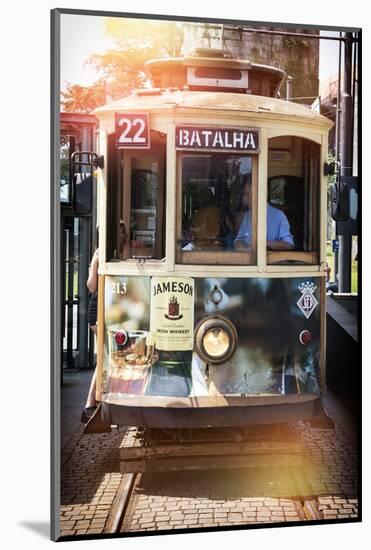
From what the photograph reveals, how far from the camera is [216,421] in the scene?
4320 millimetres

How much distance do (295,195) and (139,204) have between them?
1.00 metres

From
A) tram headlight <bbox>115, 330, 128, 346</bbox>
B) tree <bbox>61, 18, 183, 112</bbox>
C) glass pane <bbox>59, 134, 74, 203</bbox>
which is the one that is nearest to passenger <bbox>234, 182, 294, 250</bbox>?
tram headlight <bbox>115, 330, 128, 346</bbox>

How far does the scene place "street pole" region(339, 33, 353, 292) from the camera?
4586 mm

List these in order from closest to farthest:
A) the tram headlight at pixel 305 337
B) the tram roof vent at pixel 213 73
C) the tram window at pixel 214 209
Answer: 1. the tram window at pixel 214 209
2. the tram roof vent at pixel 213 73
3. the tram headlight at pixel 305 337

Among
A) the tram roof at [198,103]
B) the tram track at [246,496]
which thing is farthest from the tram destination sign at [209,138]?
the tram track at [246,496]

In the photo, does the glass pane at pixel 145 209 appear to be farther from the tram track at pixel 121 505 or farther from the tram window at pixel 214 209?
the tram track at pixel 121 505

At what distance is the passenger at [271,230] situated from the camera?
4320 mm

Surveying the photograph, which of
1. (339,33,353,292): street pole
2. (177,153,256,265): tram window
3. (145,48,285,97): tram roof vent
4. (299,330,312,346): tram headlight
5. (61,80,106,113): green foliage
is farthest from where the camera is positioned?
(339,33,353,292): street pole

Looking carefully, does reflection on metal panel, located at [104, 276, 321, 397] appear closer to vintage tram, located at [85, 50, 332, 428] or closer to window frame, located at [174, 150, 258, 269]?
vintage tram, located at [85, 50, 332, 428]

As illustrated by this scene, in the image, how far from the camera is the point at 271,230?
438cm

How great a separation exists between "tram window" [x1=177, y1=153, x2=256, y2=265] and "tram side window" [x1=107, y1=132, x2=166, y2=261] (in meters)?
0.15

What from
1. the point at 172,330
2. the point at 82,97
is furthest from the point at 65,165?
the point at 172,330

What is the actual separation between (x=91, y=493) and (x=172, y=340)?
3.36 ft

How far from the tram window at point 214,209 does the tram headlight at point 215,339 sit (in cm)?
37
